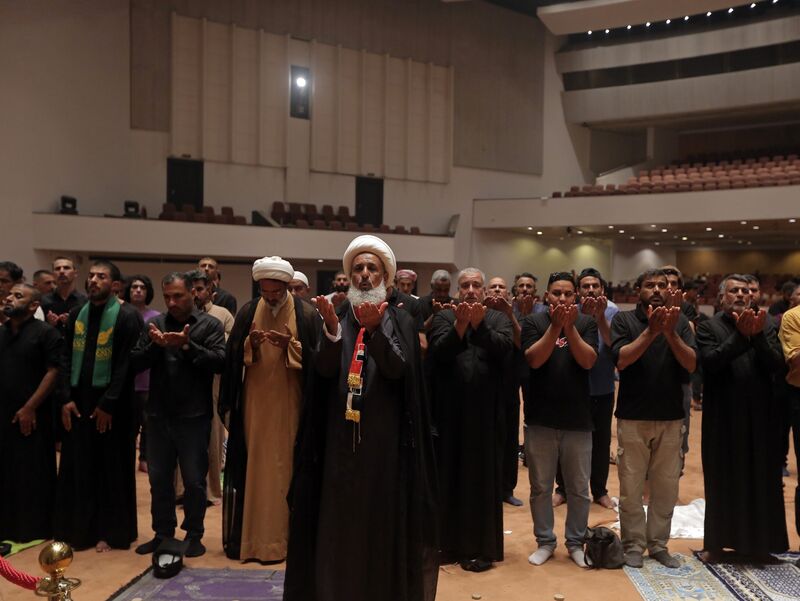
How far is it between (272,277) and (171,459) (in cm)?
133

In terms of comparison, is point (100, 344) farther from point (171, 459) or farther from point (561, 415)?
point (561, 415)

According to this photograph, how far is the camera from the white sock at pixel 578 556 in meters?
4.35

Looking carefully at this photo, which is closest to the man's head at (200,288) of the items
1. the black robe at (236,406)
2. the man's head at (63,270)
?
the black robe at (236,406)

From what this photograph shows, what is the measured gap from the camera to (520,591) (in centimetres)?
402

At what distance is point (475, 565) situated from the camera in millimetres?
4281

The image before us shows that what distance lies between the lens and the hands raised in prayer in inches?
158

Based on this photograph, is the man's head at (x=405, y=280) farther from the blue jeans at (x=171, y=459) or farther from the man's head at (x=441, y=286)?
the blue jeans at (x=171, y=459)

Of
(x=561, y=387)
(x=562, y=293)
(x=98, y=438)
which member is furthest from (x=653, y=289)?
(x=98, y=438)

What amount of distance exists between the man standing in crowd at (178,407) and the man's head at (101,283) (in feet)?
1.41

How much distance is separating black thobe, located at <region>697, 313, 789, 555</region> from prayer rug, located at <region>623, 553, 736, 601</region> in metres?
0.26

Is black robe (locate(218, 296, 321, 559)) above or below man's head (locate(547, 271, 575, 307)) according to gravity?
below

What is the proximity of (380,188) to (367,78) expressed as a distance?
9.72 ft

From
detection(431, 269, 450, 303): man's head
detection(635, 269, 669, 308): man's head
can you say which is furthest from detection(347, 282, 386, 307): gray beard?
detection(431, 269, 450, 303): man's head

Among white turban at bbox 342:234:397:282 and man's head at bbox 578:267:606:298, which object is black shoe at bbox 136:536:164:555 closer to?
white turban at bbox 342:234:397:282
